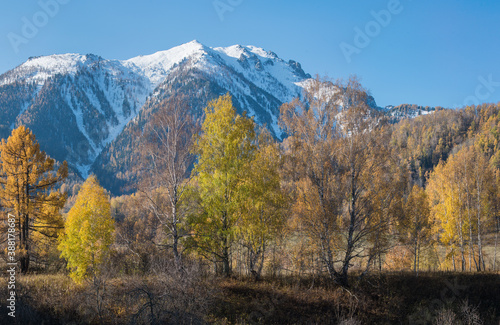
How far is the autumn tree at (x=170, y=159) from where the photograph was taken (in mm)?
16078

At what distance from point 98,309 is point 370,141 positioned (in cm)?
1540

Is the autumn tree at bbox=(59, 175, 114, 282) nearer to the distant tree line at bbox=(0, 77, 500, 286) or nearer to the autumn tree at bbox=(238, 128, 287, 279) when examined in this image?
the distant tree line at bbox=(0, 77, 500, 286)

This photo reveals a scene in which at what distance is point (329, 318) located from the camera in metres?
13.9

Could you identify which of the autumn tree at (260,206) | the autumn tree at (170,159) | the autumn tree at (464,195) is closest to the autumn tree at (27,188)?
the autumn tree at (170,159)

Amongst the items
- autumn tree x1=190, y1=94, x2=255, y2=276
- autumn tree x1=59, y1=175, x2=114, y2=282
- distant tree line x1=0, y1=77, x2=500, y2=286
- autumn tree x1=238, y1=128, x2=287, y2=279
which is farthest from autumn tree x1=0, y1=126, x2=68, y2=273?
autumn tree x1=238, y1=128, x2=287, y2=279

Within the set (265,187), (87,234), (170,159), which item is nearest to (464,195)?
(265,187)

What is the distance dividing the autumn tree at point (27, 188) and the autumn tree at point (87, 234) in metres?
4.30

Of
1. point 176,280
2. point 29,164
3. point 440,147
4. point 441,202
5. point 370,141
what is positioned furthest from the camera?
point 440,147

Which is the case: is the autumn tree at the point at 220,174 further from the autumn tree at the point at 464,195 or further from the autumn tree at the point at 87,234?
the autumn tree at the point at 464,195

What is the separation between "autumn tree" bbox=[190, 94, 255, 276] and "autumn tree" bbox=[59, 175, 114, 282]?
6.84 meters

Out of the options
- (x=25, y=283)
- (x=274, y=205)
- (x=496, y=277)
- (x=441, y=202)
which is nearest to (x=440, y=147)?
(x=441, y=202)

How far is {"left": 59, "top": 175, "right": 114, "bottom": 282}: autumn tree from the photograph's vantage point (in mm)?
17234

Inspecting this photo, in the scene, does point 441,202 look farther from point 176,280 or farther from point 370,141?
point 176,280

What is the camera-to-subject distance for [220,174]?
15977mm
